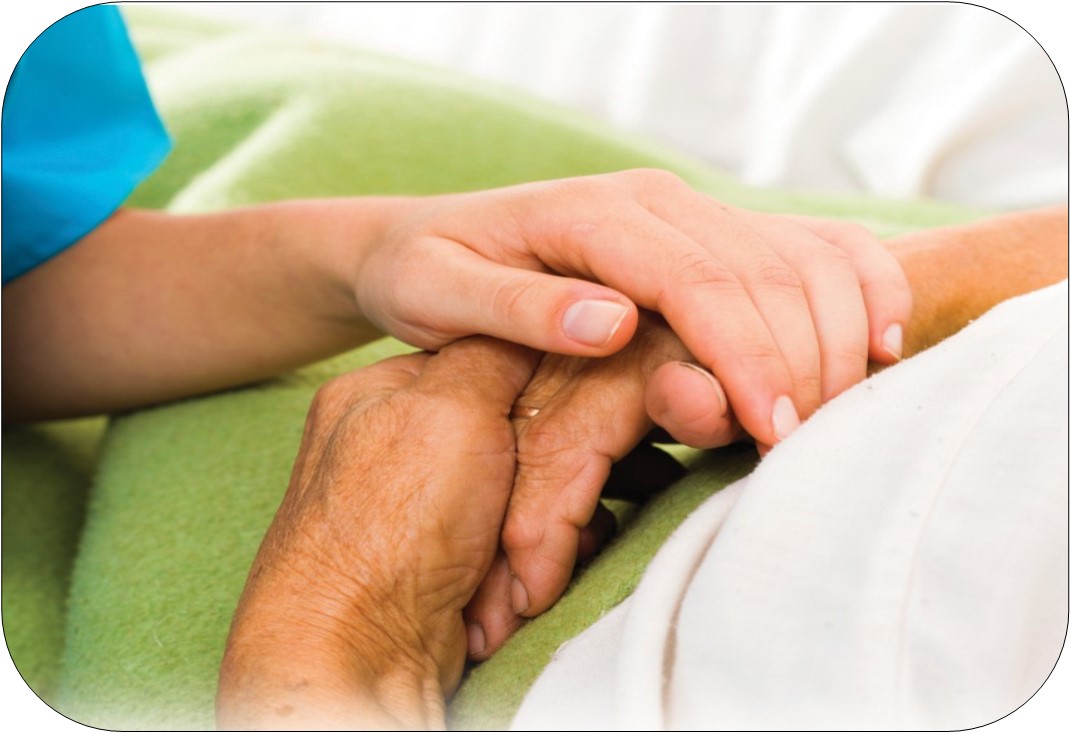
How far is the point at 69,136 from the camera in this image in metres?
0.95

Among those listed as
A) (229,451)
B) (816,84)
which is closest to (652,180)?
(229,451)

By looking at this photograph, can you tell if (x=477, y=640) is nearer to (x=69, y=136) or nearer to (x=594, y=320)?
(x=594, y=320)

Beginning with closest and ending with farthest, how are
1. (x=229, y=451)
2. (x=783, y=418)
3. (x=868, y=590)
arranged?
(x=868, y=590) → (x=783, y=418) → (x=229, y=451)

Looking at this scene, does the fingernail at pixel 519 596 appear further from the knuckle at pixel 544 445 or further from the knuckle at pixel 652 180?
the knuckle at pixel 652 180

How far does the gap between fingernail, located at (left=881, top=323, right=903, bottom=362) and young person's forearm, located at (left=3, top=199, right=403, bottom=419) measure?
1.41 feet

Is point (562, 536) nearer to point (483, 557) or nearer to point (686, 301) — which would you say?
point (483, 557)

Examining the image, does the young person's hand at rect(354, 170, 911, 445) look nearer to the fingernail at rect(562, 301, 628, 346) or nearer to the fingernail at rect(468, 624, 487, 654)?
the fingernail at rect(562, 301, 628, 346)

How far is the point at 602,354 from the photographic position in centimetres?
59

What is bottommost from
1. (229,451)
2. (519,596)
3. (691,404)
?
(229,451)

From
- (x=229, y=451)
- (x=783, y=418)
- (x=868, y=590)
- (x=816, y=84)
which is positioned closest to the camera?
(x=868, y=590)

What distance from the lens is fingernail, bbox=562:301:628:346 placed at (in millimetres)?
574

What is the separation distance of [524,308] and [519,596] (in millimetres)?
173

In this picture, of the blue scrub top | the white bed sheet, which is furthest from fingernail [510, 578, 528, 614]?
the white bed sheet

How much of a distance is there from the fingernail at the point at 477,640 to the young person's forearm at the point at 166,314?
326mm
